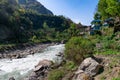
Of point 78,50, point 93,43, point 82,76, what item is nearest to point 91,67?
point 82,76

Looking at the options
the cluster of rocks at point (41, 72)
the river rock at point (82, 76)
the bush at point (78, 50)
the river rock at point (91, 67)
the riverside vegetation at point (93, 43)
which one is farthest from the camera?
the cluster of rocks at point (41, 72)

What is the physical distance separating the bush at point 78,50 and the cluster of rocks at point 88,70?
9.62ft

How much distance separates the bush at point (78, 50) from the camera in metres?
26.3

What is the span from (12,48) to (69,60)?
46737 mm

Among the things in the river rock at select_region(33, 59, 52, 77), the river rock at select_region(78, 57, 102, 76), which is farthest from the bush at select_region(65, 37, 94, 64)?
the river rock at select_region(33, 59, 52, 77)

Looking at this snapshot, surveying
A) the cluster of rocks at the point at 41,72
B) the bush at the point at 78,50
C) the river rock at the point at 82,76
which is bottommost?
the cluster of rocks at the point at 41,72

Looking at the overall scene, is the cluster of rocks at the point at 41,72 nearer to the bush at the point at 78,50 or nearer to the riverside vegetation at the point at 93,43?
the riverside vegetation at the point at 93,43

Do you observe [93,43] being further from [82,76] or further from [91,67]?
[82,76]

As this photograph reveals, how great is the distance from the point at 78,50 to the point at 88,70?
4.82m

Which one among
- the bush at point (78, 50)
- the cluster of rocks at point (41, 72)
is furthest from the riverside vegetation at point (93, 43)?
the cluster of rocks at point (41, 72)

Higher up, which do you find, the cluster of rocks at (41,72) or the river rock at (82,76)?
the river rock at (82,76)

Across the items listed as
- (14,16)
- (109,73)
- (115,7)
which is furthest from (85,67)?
(14,16)

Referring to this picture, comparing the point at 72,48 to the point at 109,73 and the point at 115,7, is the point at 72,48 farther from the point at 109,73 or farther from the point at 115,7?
the point at 115,7

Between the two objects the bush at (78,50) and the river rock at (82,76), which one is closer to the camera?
the river rock at (82,76)
